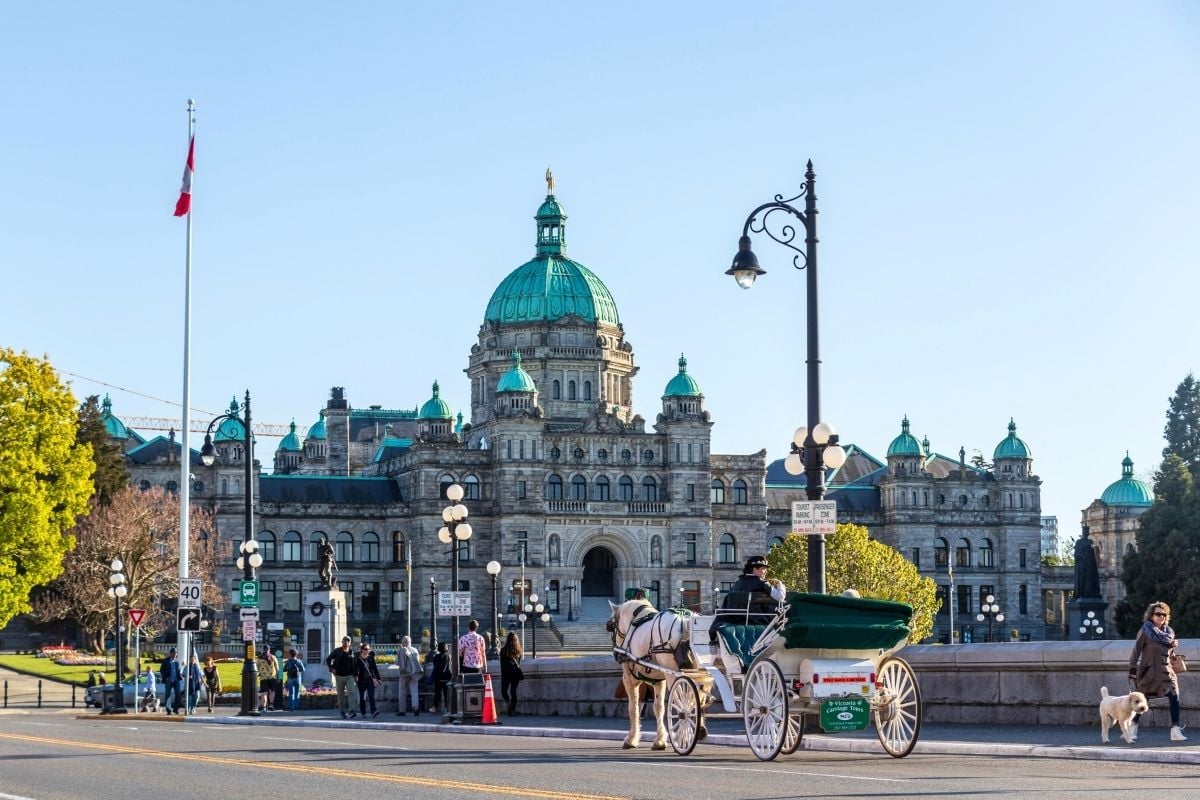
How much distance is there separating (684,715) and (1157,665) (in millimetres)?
5593

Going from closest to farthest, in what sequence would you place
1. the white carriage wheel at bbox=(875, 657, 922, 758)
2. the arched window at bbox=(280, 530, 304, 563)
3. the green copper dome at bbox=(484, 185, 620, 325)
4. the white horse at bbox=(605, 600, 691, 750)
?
the white carriage wheel at bbox=(875, 657, 922, 758) < the white horse at bbox=(605, 600, 691, 750) < the arched window at bbox=(280, 530, 304, 563) < the green copper dome at bbox=(484, 185, 620, 325)

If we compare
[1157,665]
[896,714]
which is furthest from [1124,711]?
[896,714]

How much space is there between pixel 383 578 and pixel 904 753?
103m

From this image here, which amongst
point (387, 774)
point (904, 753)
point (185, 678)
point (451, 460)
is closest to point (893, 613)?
point (904, 753)

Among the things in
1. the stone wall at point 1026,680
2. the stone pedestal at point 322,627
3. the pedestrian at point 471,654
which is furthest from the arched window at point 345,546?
the stone wall at point 1026,680

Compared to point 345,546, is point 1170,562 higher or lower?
lower

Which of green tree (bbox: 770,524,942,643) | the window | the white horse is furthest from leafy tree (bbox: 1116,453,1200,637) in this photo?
the white horse

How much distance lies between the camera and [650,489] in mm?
124250

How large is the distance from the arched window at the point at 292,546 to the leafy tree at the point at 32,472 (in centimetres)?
5740

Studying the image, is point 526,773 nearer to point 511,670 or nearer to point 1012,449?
point 511,670

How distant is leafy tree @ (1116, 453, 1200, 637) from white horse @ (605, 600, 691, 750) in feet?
220

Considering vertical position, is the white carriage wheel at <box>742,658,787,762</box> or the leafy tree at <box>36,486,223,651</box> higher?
the leafy tree at <box>36,486,223,651</box>

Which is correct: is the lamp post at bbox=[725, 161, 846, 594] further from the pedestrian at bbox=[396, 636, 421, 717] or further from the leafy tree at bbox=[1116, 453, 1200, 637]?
the leafy tree at bbox=[1116, 453, 1200, 637]

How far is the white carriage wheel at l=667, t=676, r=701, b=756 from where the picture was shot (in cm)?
2416
